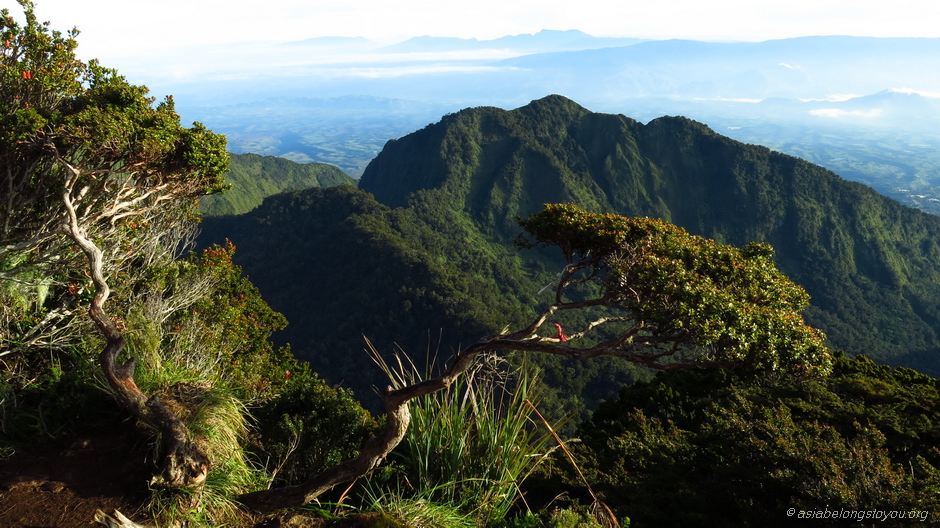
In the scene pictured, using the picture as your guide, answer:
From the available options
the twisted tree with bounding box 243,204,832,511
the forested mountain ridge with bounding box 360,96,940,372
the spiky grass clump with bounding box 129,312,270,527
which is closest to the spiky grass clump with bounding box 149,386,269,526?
the spiky grass clump with bounding box 129,312,270,527

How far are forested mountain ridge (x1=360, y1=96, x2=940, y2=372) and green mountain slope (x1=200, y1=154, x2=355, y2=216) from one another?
22882mm

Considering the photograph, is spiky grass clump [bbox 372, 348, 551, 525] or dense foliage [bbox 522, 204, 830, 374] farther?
dense foliage [bbox 522, 204, 830, 374]

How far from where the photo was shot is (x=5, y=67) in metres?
6.49

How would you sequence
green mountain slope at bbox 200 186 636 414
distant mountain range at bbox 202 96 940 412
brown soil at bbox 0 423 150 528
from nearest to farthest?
brown soil at bbox 0 423 150 528
green mountain slope at bbox 200 186 636 414
distant mountain range at bbox 202 96 940 412

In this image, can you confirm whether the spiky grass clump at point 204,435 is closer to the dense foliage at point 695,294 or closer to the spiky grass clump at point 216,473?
the spiky grass clump at point 216,473

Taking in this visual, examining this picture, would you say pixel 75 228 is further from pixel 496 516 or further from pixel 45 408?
pixel 496 516

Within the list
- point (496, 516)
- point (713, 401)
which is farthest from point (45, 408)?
point (713, 401)

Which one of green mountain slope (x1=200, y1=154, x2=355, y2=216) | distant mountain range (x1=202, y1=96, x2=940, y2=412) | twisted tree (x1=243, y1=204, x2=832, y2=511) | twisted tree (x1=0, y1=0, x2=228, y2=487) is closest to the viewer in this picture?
twisted tree (x1=243, y1=204, x2=832, y2=511)

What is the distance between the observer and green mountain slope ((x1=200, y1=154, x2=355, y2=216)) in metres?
107

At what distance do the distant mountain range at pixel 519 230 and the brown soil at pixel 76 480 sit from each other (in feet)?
131

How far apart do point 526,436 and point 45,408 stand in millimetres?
4358

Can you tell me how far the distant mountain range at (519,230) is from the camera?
189ft

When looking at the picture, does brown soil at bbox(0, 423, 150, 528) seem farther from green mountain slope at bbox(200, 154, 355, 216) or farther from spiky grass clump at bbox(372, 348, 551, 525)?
green mountain slope at bbox(200, 154, 355, 216)

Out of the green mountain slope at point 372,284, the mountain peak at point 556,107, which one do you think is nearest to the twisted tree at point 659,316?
the green mountain slope at point 372,284
